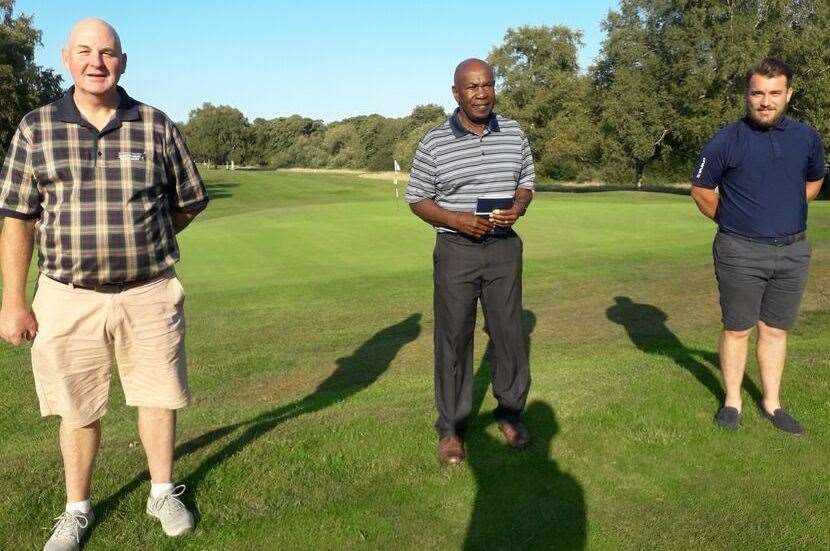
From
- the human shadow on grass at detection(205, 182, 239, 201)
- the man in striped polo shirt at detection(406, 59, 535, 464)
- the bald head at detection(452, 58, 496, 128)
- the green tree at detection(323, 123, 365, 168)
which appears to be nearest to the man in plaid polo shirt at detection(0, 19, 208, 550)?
the man in striped polo shirt at detection(406, 59, 535, 464)

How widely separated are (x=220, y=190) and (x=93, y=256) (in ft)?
158

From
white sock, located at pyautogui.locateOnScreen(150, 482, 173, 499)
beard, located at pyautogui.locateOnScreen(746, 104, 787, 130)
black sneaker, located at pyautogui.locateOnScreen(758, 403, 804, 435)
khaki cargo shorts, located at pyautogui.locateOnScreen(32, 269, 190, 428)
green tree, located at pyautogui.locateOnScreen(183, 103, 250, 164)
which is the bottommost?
white sock, located at pyautogui.locateOnScreen(150, 482, 173, 499)

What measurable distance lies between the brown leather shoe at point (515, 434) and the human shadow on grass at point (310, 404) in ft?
4.74

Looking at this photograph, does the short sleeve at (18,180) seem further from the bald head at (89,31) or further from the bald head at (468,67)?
the bald head at (468,67)

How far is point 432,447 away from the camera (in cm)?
409

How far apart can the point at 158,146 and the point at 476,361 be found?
4.60 meters

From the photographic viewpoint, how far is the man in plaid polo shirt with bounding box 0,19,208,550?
308cm

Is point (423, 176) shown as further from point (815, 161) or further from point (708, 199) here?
point (815, 161)

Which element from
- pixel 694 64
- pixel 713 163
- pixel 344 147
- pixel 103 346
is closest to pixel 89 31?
pixel 103 346

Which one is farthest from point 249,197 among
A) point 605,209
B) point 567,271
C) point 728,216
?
point 728,216

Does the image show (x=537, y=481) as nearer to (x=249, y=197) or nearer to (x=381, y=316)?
(x=381, y=316)

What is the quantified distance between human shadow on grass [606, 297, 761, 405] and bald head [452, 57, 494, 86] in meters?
2.58

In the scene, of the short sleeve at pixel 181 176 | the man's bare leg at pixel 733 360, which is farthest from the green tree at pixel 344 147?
the short sleeve at pixel 181 176

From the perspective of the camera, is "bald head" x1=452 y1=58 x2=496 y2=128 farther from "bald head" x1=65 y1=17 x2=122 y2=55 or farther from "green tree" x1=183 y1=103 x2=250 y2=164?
"green tree" x1=183 y1=103 x2=250 y2=164
